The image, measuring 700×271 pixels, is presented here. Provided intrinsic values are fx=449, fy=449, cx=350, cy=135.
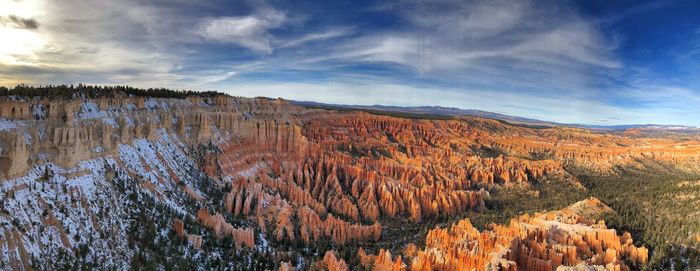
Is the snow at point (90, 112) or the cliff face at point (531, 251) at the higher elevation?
the snow at point (90, 112)

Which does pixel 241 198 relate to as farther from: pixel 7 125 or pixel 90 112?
pixel 7 125

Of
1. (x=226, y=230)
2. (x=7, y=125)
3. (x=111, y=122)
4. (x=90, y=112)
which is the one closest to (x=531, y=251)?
(x=226, y=230)

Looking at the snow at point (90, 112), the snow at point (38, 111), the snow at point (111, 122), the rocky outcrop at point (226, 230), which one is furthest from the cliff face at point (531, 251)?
the snow at point (38, 111)

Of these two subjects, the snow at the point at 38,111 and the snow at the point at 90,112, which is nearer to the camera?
the snow at the point at 38,111

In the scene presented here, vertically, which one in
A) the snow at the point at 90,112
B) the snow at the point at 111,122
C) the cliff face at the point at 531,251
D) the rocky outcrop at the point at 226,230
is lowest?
the rocky outcrop at the point at 226,230

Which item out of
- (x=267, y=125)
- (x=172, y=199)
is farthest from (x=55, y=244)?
(x=267, y=125)

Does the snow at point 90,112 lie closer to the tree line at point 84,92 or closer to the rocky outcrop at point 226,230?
the tree line at point 84,92
